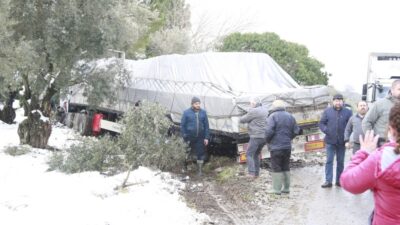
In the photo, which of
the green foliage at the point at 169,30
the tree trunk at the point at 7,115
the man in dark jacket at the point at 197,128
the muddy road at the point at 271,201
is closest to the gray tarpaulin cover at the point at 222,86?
the man in dark jacket at the point at 197,128

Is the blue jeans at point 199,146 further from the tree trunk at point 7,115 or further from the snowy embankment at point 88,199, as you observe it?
the tree trunk at point 7,115

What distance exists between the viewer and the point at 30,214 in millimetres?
6754

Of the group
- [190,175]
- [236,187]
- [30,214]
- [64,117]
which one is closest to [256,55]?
[190,175]

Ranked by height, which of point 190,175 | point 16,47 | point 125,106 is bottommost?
point 190,175

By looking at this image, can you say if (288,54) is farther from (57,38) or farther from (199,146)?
(199,146)

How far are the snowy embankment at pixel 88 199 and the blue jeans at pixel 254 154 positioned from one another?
5.02 feet

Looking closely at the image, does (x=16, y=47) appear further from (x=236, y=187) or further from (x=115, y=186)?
(x=236, y=187)

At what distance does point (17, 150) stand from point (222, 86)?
16.6 feet

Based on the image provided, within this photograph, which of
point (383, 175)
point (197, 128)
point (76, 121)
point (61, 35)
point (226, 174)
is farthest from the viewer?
point (76, 121)

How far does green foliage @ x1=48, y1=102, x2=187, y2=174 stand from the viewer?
33.7ft

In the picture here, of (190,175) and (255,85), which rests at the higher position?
(255,85)

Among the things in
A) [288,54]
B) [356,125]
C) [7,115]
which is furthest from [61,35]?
[288,54]

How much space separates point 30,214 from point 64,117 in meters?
15.5

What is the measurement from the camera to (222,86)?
12469 mm
